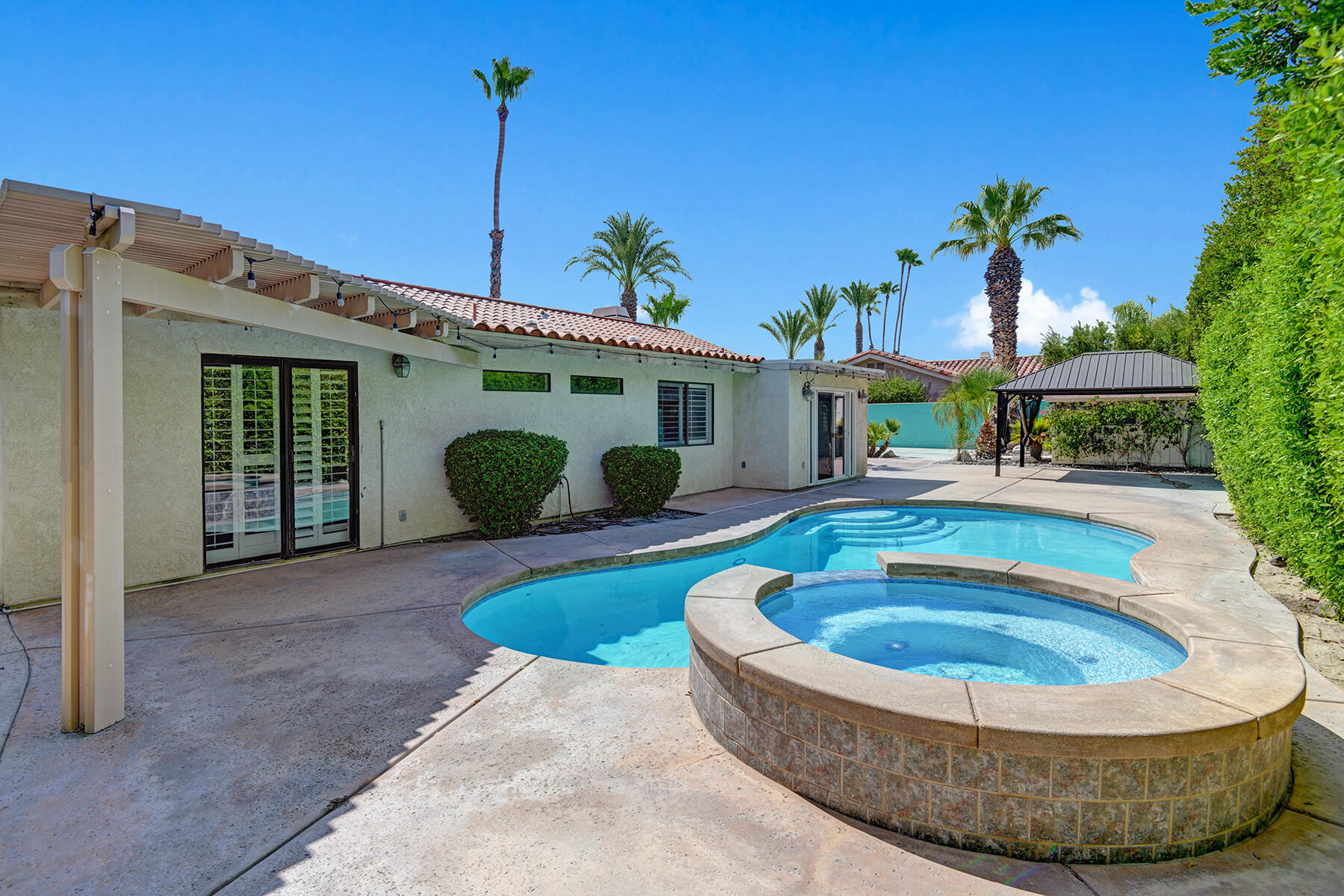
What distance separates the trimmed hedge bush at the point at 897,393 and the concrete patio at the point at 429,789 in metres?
27.8

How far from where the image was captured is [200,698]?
13.9 ft

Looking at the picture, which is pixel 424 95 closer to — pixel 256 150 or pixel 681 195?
pixel 256 150

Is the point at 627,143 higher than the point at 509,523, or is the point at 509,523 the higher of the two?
the point at 627,143

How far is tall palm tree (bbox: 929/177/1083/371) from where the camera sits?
24.0m

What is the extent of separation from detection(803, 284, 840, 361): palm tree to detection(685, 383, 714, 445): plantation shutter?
25.2m

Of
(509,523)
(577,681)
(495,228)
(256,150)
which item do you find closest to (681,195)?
(495,228)

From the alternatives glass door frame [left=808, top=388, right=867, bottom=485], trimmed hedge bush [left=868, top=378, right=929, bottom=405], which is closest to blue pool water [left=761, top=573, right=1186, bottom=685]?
glass door frame [left=808, top=388, right=867, bottom=485]

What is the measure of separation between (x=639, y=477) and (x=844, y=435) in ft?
26.5

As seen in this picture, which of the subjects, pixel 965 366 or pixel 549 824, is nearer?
pixel 549 824

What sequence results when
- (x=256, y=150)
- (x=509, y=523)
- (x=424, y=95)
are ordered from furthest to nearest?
(x=424, y=95) < (x=256, y=150) < (x=509, y=523)

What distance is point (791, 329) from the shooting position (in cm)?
3828

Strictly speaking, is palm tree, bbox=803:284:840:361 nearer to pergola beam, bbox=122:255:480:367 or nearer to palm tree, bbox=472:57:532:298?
palm tree, bbox=472:57:532:298

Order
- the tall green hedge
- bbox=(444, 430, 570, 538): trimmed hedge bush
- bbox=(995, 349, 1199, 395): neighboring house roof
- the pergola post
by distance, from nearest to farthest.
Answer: the tall green hedge < the pergola post < bbox=(444, 430, 570, 538): trimmed hedge bush < bbox=(995, 349, 1199, 395): neighboring house roof

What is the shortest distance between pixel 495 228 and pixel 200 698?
26.7m
